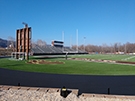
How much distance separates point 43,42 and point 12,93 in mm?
129458

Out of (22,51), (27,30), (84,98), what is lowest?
(84,98)

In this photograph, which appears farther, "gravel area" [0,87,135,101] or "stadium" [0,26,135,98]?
"stadium" [0,26,135,98]

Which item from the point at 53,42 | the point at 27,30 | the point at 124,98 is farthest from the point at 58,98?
the point at 53,42

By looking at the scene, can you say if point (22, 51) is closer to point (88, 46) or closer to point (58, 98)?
point (58, 98)

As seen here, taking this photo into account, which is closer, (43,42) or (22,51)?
(22,51)

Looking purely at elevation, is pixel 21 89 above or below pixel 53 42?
below

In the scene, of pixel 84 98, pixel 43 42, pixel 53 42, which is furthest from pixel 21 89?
pixel 43 42

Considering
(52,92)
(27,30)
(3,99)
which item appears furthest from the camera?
(27,30)

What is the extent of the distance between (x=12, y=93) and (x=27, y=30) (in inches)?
927

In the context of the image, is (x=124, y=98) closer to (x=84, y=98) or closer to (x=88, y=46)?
(x=84, y=98)

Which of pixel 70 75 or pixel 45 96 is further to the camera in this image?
pixel 70 75

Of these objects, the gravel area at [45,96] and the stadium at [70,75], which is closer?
the gravel area at [45,96]

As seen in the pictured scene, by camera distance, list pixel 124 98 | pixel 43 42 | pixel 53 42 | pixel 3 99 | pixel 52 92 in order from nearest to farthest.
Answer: pixel 3 99 → pixel 124 98 → pixel 52 92 → pixel 53 42 → pixel 43 42

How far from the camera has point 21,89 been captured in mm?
6129
